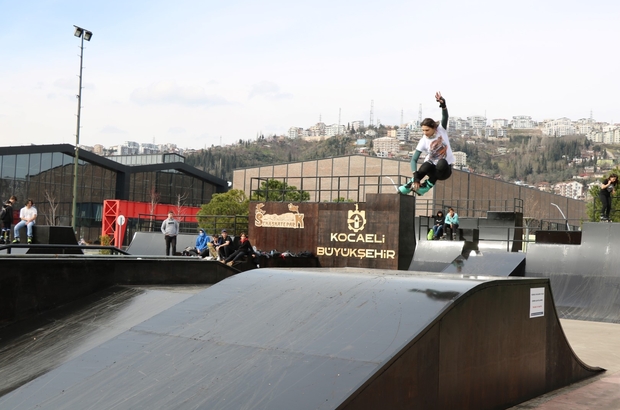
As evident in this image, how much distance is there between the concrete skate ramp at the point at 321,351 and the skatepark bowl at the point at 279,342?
0.6 inches


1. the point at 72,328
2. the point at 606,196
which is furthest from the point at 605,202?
the point at 72,328

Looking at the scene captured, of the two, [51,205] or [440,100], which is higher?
[440,100]

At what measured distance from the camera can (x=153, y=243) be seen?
25.7 metres

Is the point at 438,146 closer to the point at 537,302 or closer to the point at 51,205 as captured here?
the point at 537,302

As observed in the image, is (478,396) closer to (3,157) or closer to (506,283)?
(506,283)

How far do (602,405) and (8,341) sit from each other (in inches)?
242

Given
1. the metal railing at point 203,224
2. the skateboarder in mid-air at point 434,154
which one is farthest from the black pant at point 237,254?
the skateboarder in mid-air at point 434,154

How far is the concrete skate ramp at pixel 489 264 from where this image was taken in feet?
53.1

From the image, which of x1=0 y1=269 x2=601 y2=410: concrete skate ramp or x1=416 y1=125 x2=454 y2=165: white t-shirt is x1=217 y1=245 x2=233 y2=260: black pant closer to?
x1=416 y1=125 x2=454 y2=165: white t-shirt

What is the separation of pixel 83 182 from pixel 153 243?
31197 mm

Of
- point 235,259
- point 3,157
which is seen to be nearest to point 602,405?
point 235,259

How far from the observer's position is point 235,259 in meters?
18.7

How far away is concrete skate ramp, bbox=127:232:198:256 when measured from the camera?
25000 mm

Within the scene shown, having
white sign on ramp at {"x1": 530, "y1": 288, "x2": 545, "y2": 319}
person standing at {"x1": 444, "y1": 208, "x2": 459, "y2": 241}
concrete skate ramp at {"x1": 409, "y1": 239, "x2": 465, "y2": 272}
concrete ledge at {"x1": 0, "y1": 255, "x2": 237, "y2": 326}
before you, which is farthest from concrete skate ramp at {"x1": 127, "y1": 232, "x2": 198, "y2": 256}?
white sign on ramp at {"x1": 530, "y1": 288, "x2": 545, "y2": 319}
